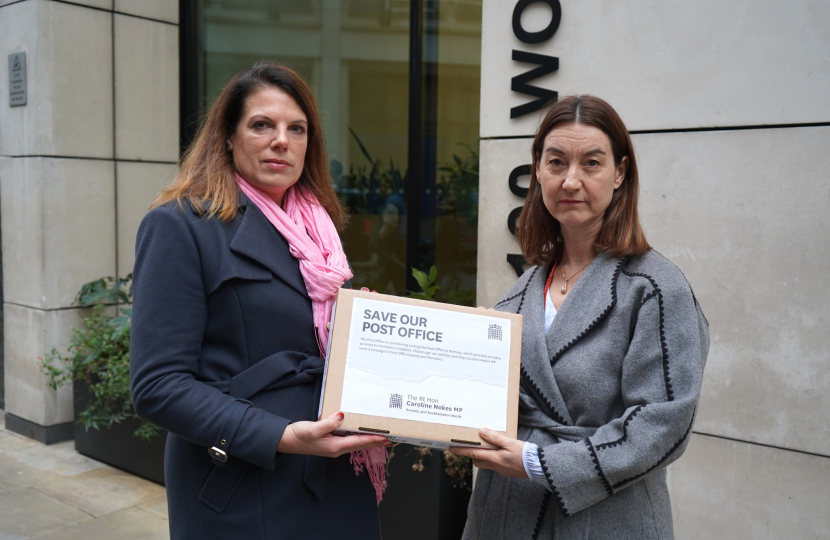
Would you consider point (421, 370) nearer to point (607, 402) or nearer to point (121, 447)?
point (607, 402)

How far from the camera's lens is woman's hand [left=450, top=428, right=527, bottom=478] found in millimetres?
1785

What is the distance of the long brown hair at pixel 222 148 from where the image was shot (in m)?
1.94

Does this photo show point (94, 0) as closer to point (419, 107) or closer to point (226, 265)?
point (419, 107)

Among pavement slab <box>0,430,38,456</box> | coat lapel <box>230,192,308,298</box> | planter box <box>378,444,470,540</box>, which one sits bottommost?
pavement slab <box>0,430,38,456</box>

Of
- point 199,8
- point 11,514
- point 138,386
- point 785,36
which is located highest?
point 199,8

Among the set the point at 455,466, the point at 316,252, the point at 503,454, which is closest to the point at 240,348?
the point at 316,252

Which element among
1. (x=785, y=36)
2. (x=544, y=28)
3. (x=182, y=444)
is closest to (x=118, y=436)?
(x=182, y=444)

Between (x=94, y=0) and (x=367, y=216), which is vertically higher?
(x=94, y=0)

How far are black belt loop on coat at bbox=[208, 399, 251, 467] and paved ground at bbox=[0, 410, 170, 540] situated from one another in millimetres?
2683

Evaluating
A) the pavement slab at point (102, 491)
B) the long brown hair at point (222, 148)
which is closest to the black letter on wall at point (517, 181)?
the long brown hair at point (222, 148)

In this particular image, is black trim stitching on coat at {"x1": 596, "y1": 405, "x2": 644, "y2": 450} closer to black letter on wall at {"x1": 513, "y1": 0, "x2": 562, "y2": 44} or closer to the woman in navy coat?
the woman in navy coat

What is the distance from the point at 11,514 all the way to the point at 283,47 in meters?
4.05

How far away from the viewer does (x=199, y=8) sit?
6.44m

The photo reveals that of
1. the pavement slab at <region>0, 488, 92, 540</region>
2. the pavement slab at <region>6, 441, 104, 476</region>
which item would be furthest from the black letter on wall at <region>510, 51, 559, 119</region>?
the pavement slab at <region>6, 441, 104, 476</region>
